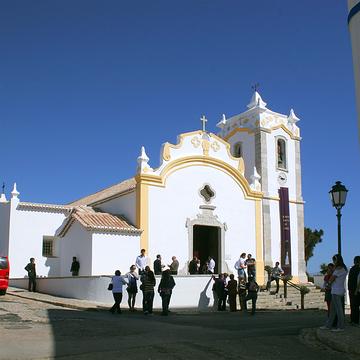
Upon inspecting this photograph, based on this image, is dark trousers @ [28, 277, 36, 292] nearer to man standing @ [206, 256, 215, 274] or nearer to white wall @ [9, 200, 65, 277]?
white wall @ [9, 200, 65, 277]

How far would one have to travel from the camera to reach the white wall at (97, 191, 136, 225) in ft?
78.9

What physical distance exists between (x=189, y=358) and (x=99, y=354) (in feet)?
4.83

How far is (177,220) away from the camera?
24.6m

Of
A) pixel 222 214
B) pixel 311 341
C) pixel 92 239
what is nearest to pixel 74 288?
pixel 92 239

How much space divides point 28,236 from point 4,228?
120 centimetres

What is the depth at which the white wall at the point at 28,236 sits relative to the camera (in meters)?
25.2

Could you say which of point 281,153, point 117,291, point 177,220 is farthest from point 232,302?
point 281,153

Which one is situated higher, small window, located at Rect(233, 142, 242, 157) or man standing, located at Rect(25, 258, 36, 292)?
small window, located at Rect(233, 142, 242, 157)

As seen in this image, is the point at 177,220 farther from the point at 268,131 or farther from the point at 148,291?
the point at 268,131

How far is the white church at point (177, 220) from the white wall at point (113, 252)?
0.04 m

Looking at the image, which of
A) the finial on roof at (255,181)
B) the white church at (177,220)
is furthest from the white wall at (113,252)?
the finial on roof at (255,181)

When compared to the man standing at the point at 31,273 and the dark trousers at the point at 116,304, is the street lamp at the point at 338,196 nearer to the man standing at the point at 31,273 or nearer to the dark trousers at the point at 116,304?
the dark trousers at the point at 116,304

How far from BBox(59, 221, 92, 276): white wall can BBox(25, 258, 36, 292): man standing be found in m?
1.95

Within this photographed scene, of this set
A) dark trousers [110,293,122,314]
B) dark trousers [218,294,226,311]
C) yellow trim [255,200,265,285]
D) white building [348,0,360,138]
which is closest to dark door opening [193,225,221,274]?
yellow trim [255,200,265,285]
